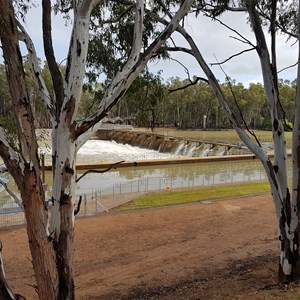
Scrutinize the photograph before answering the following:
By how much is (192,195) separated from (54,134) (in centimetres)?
1125

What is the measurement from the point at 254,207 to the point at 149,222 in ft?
13.3

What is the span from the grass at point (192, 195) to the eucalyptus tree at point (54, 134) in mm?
8676

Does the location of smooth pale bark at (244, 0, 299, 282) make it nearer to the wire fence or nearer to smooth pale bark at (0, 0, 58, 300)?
smooth pale bark at (0, 0, 58, 300)

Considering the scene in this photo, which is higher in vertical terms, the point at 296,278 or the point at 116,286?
the point at 296,278

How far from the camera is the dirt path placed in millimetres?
5715

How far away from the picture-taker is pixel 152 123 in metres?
5.59

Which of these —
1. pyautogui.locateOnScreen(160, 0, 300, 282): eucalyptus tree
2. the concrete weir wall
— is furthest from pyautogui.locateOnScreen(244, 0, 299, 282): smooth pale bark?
the concrete weir wall

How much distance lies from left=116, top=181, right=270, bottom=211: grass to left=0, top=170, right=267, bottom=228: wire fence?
2.10 ft

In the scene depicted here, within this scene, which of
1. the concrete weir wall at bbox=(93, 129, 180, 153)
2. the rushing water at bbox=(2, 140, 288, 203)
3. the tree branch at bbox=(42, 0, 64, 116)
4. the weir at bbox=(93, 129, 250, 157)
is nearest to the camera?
the tree branch at bbox=(42, 0, 64, 116)

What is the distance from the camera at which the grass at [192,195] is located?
12.6m

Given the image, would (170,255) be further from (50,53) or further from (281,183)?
(50,53)

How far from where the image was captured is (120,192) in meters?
15.2

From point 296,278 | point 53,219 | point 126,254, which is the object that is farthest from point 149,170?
point 53,219

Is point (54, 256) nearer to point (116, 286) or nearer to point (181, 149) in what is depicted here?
point (116, 286)
